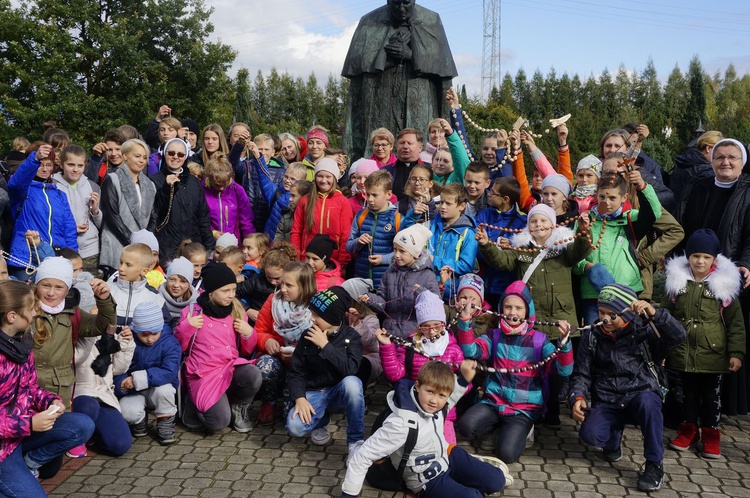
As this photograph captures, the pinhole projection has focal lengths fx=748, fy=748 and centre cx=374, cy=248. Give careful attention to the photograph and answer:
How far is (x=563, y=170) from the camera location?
7.06 meters

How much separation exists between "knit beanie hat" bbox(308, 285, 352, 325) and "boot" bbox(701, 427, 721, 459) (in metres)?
2.77

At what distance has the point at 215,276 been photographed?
577 centimetres

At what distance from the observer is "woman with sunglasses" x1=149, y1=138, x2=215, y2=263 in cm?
750

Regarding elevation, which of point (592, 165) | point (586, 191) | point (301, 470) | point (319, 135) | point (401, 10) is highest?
point (401, 10)

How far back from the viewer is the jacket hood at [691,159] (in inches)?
282

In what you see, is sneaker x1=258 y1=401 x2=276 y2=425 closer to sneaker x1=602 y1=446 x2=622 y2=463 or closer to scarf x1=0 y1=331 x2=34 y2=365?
scarf x1=0 y1=331 x2=34 y2=365

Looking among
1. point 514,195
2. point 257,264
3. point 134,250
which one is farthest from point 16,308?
point 514,195

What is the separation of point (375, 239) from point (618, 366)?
234cm

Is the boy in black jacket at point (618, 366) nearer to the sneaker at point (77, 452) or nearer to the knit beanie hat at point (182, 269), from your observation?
the knit beanie hat at point (182, 269)

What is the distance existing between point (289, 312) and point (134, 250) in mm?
1296

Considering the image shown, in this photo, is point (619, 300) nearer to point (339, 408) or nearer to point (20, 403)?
point (339, 408)

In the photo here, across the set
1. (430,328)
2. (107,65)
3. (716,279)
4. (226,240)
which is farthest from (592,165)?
(107,65)

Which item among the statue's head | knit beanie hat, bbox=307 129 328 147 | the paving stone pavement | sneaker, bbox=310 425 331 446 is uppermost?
the statue's head

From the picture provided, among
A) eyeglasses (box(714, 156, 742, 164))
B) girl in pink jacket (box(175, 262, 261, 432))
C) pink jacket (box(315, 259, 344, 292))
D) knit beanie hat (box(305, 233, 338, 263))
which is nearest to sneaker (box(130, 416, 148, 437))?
girl in pink jacket (box(175, 262, 261, 432))
